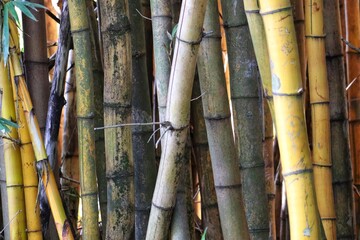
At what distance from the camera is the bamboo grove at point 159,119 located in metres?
1.13

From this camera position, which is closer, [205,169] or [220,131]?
[220,131]

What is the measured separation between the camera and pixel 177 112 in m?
1.03

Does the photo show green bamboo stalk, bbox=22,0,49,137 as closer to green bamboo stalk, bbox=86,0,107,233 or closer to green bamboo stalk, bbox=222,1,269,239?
green bamboo stalk, bbox=86,0,107,233

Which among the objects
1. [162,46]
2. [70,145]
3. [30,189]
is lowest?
[30,189]

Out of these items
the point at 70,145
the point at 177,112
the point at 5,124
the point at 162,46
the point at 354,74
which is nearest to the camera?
the point at 177,112

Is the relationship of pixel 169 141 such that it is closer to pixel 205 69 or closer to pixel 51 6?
pixel 205 69

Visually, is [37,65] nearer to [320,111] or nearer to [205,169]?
[205,169]

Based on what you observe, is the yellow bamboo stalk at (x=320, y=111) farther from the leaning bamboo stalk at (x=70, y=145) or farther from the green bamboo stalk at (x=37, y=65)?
the leaning bamboo stalk at (x=70, y=145)

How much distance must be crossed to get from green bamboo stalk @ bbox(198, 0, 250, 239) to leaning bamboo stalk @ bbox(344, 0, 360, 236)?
0.88 metres

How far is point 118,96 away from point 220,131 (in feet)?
0.66

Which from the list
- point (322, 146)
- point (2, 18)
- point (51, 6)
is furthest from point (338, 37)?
point (51, 6)

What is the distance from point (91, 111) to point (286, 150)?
1.83 ft

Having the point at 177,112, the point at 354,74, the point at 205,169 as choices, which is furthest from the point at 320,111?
the point at 354,74

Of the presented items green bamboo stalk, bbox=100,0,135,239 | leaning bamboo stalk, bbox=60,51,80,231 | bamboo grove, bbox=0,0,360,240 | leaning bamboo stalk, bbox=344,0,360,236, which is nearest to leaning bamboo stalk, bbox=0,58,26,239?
bamboo grove, bbox=0,0,360,240
